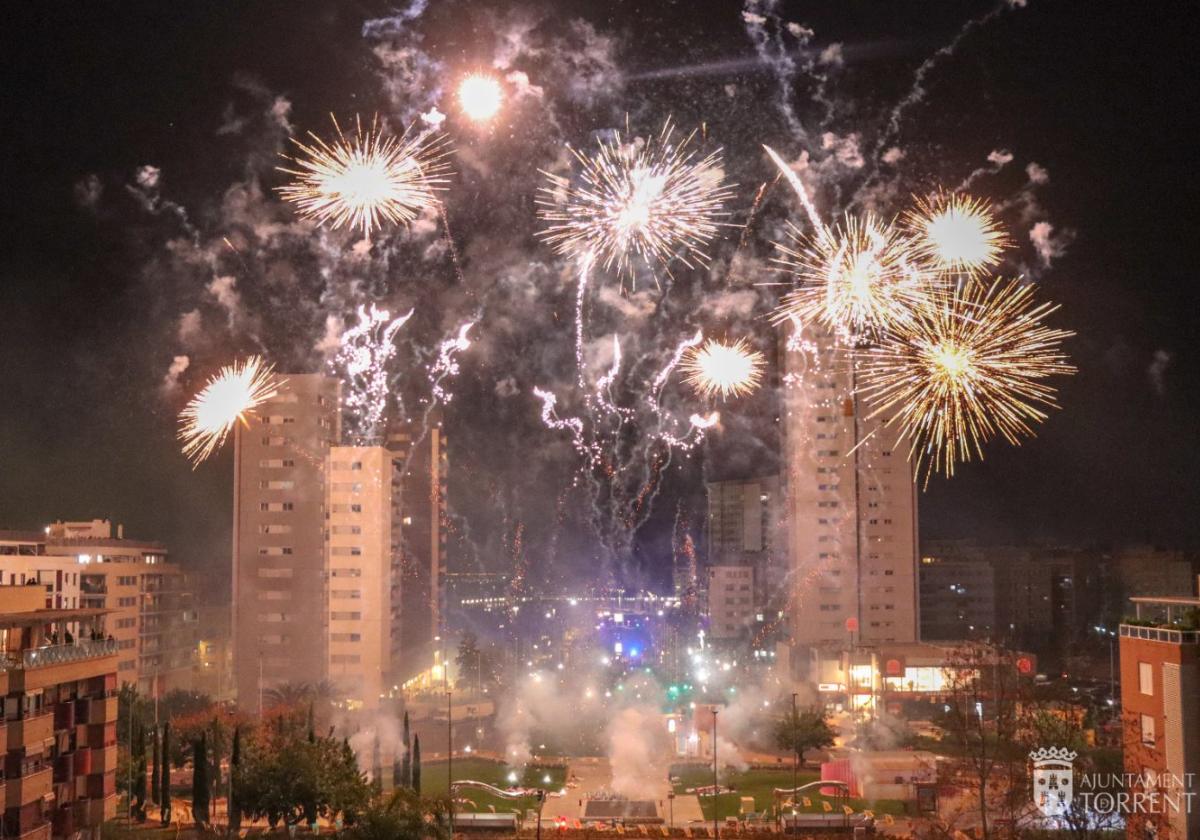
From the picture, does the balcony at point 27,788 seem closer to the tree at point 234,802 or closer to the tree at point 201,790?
the tree at point 234,802

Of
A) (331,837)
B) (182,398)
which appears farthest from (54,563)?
(331,837)

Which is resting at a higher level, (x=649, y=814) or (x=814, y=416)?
(x=814, y=416)

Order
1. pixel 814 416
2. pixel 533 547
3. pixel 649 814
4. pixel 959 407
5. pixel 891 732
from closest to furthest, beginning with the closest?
pixel 959 407 → pixel 649 814 → pixel 891 732 → pixel 814 416 → pixel 533 547

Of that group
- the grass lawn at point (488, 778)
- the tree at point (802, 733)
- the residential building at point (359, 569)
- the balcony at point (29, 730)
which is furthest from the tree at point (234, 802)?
the residential building at point (359, 569)

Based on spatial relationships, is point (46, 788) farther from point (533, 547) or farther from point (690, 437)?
point (533, 547)

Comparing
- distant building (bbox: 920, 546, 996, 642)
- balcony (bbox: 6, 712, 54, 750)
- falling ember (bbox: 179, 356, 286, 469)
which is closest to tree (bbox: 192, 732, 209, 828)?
balcony (bbox: 6, 712, 54, 750)

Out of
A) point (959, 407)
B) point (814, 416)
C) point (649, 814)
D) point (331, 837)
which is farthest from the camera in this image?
point (814, 416)
